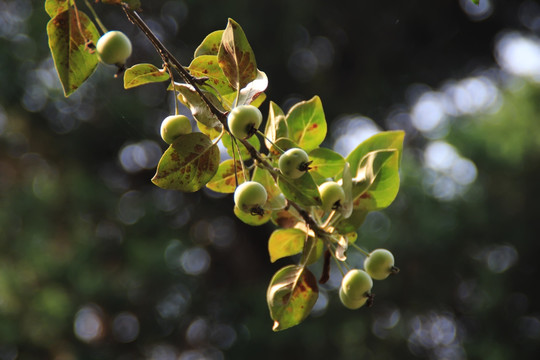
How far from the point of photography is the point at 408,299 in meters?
4.18

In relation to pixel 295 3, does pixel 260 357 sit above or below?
below

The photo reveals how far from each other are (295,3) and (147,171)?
2.01 meters

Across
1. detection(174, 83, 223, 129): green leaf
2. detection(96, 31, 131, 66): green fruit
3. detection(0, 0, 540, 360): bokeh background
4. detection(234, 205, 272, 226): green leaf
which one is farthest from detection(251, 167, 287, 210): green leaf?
detection(0, 0, 540, 360): bokeh background

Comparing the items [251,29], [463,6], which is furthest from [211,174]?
[463,6]

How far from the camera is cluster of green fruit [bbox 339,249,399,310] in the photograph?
0.65 m

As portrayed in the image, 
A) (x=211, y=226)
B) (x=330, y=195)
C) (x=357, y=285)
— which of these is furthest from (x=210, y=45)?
(x=211, y=226)

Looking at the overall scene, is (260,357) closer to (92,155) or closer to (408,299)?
(408,299)

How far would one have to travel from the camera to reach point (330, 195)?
599 millimetres

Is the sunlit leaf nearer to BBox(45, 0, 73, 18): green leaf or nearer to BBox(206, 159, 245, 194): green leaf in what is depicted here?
BBox(206, 159, 245, 194): green leaf

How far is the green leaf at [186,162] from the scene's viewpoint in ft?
1.94

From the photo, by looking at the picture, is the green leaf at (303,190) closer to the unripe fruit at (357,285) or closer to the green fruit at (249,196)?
the green fruit at (249,196)

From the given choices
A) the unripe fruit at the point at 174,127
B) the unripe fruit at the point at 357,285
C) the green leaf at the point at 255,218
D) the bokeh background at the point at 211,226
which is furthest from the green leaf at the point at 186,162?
the bokeh background at the point at 211,226

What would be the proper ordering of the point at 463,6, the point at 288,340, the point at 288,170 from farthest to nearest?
the point at 463,6, the point at 288,340, the point at 288,170

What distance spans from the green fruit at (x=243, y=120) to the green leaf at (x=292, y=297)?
0.69 feet
